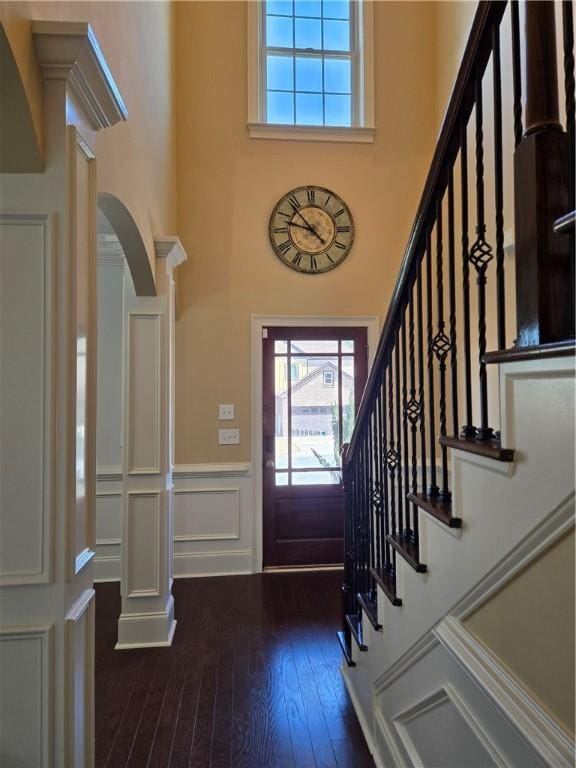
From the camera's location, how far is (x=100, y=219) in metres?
2.61

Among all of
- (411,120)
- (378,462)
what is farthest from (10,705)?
(411,120)

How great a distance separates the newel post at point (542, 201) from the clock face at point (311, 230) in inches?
119

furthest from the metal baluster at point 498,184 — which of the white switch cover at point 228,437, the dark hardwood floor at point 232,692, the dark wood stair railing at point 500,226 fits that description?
the white switch cover at point 228,437

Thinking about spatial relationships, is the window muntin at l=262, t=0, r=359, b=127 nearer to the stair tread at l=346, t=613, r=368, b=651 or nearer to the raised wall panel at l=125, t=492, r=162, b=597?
the raised wall panel at l=125, t=492, r=162, b=597

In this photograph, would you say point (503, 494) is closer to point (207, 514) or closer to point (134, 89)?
point (134, 89)

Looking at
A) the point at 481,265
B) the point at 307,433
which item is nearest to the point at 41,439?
the point at 481,265

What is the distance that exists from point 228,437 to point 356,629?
192cm

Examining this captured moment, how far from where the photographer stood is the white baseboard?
3.67 m

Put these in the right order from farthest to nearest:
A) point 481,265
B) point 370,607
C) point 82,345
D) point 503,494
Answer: point 370,607, point 82,345, point 481,265, point 503,494

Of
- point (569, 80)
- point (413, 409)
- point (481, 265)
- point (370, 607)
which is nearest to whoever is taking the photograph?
point (569, 80)

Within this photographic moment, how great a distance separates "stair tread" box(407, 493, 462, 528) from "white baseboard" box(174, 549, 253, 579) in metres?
2.66

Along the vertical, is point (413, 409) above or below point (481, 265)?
below

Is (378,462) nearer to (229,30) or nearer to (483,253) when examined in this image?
(483,253)

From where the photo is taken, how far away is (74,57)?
3.59ft
